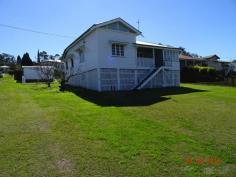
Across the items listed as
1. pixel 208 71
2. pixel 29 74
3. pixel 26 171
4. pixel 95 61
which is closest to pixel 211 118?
pixel 26 171

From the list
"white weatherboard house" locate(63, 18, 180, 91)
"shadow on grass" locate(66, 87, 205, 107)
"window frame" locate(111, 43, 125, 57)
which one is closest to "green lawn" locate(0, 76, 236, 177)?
"shadow on grass" locate(66, 87, 205, 107)

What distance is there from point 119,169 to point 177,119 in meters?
6.31

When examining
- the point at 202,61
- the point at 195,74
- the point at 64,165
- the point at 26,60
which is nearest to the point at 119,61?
the point at 64,165

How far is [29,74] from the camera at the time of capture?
53.8 meters

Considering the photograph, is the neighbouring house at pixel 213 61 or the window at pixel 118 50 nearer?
the window at pixel 118 50

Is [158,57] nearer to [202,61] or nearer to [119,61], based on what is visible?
[119,61]

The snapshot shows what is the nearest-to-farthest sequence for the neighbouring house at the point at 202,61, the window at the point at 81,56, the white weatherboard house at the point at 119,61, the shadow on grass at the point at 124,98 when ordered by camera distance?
the shadow on grass at the point at 124,98 → the white weatherboard house at the point at 119,61 → the window at the point at 81,56 → the neighbouring house at the point at 202,61

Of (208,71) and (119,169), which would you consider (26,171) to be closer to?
(119,169)

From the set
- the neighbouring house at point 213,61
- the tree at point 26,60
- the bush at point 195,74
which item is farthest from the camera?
the tree at point 26,60

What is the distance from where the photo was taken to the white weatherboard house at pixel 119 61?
25344 mm

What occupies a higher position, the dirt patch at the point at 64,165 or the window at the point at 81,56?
the window at the point at 81,56

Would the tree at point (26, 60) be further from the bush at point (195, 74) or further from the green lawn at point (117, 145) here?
A: the green lawn at point (117, 145)

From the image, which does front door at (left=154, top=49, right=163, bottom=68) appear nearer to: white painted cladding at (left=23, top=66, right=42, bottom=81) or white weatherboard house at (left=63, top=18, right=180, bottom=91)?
white weatherboard house at (left=63, top=18, right=180, bottom=91)

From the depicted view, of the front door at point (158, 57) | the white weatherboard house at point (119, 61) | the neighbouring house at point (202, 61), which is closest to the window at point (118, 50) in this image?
Result: the white weatherboard house at point (119, 61)
